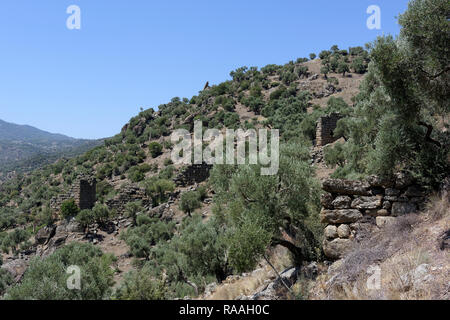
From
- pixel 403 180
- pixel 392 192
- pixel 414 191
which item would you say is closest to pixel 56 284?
pixel 392 192

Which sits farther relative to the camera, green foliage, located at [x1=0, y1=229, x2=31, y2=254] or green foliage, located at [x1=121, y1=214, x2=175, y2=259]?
green foliage, located at [x1=0, y1=229, x2=31, y2=254]

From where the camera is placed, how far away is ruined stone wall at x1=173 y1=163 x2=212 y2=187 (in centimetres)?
2400

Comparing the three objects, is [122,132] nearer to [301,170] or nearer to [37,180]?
[37,180]

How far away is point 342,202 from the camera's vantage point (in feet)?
23.3

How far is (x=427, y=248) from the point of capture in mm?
5426

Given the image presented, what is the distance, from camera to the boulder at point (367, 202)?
22.4 ft

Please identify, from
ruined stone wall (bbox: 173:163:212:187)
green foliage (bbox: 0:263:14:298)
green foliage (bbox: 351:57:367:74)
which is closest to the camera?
green foliage (bbox: 0:263:14:298)

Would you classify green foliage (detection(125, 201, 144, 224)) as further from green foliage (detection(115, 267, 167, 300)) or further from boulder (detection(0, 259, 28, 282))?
green foliage (detection(115, 267, 167, 300))

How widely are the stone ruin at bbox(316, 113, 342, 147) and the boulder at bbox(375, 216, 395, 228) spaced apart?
53.9 ft

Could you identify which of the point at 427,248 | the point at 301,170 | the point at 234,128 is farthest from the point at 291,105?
the point at 427,248

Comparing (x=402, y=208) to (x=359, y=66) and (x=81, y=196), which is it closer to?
(x=81, y=196)

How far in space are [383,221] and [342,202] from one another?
890mm

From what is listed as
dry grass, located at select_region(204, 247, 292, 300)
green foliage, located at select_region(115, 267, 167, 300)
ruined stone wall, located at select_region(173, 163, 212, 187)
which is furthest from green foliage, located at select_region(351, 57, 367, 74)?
green foliage, located at select_region(115, 267, 167, 300)

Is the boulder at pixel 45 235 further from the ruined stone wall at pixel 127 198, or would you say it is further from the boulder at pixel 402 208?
the boulder at pixel 402 208
